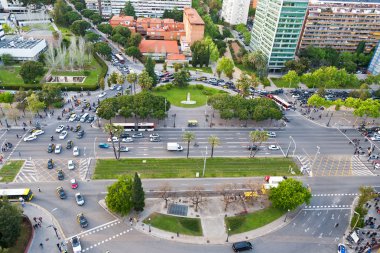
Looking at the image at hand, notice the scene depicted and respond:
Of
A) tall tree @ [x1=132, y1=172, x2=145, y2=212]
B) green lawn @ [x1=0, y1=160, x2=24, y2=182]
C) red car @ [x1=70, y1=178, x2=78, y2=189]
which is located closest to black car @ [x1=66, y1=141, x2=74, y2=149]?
green lawn @ [x1=0, y1=160, x2=24, y2=182]

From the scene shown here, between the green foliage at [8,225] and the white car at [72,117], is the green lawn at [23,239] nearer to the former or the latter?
the green foliage at [8,225]

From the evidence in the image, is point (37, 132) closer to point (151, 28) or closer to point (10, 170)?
point (10, 170)

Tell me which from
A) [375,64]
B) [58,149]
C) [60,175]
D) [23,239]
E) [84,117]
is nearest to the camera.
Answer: [23,239]

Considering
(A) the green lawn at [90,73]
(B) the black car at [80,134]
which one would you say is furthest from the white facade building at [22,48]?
(B) the black car at [80,134]

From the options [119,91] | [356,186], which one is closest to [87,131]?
[119,91]

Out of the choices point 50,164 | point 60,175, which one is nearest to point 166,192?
point 60,175

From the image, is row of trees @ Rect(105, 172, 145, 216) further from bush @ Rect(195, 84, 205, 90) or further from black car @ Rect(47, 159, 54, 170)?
bush @ Rect(195, 84, 205, 90)

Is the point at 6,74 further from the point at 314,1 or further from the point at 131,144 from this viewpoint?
the point at 314,1
